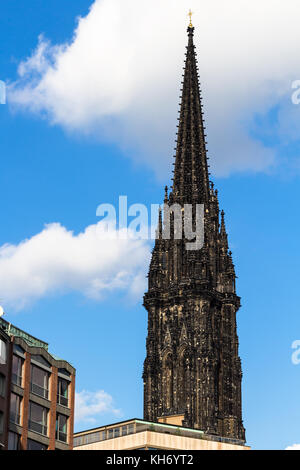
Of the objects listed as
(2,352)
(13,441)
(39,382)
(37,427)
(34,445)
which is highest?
(39,382)

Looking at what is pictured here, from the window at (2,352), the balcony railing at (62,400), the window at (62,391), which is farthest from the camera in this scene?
the window at (62,391)

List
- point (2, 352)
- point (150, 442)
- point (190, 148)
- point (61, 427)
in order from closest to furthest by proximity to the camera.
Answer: point (2, 352) → point (61, 427) → point (150, 442) → point (190, 148)

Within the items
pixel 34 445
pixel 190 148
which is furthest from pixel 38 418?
pixel 190 148

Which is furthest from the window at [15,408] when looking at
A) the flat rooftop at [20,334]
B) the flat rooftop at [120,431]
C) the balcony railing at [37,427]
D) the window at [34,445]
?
the flat rooftop at [120,431]

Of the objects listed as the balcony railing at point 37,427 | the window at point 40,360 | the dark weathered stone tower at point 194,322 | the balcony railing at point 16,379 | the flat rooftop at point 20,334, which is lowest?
the balcony railing at point 37,427

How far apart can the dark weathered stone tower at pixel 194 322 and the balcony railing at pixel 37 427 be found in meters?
67.0

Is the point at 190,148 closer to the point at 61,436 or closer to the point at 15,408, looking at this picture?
the point at 61,436

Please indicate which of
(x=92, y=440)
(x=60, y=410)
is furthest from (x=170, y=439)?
(x=60, y=410)

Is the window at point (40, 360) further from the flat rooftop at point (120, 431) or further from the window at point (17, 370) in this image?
the flat rooftop at point (120, 431)

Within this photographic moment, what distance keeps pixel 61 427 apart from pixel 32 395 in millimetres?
5797

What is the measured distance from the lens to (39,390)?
94.3 m

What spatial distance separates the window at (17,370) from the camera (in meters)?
89.9

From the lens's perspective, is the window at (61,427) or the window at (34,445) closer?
the window at (34,445)

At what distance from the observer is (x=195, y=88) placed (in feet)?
616
